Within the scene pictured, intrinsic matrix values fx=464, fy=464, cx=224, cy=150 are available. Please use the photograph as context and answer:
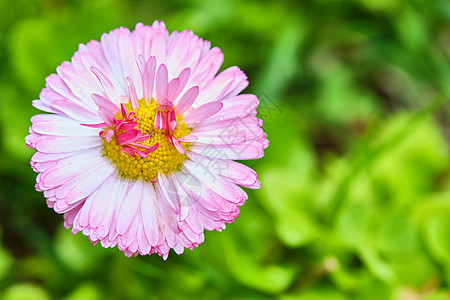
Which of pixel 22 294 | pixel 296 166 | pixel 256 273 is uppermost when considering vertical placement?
pixel 296 166

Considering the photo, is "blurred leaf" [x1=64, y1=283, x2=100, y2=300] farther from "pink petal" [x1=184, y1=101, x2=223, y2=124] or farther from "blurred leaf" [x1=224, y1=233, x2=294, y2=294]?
"pink petal" [x1=184, y1=101, x2=223, y2=124]

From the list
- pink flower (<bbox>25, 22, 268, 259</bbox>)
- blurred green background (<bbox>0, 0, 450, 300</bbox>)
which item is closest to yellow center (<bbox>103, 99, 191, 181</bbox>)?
pink flower (<bbox>25, 22, 268, 259</bbox>)

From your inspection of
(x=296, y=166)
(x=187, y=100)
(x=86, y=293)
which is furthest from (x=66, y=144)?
(x=296, y=166)

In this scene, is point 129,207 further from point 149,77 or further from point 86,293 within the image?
point 86,293

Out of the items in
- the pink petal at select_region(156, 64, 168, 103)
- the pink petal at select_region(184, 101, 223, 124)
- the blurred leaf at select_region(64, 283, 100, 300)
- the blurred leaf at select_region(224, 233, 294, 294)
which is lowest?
the blurred leaf at select_region(64, 283, 100, 300)

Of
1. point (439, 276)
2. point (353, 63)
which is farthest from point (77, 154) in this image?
point (353, 63)

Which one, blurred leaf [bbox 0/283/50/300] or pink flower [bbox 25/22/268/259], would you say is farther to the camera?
blurred leaf [bbox 0/283/50/300]

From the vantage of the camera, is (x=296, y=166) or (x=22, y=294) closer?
(x=22, y=294)

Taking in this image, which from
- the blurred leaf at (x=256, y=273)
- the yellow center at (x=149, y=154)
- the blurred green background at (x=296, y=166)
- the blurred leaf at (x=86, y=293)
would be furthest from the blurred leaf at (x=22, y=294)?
the yellow center at (x=149, y=154)
